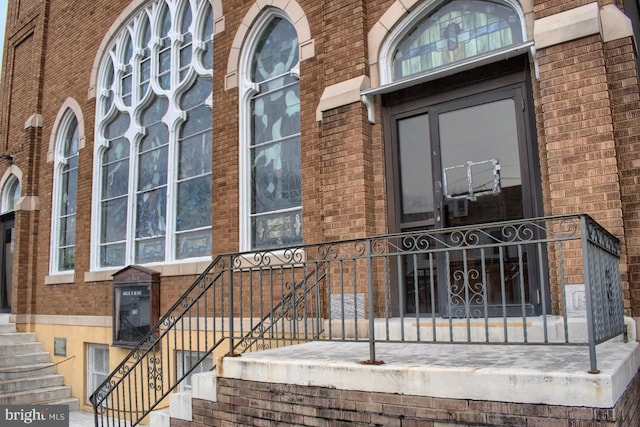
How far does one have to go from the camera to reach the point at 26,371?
10500mm

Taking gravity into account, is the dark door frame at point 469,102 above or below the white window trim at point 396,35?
below

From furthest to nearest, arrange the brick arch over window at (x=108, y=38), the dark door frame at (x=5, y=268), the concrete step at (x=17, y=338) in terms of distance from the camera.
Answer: the dark door frame at (x=5, y=268), the concrete step at (x=17, y=338), the brick arch over window at (x=108, y=38)

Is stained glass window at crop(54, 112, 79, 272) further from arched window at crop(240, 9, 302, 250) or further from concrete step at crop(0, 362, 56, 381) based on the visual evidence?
arched window at crop(240, 9, 302, 250)

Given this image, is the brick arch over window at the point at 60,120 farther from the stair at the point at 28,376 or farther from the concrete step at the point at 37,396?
the concrete step at the point at 37,396

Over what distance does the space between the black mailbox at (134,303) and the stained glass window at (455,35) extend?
16.6 ft

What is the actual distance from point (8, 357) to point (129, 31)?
658 cm

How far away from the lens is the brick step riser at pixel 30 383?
31.9ft

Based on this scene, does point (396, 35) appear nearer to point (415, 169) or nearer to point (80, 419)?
point (415, 169)

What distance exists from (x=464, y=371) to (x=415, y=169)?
342 cm

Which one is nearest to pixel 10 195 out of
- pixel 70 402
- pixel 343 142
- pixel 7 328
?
pixel 7 328

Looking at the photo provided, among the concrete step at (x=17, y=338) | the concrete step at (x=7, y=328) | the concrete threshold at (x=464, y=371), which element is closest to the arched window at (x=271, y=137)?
the concrete threshold at (x=464, y=371)

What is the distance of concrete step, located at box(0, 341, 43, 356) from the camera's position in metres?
10.8

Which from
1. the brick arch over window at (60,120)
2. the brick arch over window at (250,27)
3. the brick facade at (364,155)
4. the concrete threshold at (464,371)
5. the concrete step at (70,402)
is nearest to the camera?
the concrete threshold at (464,371)

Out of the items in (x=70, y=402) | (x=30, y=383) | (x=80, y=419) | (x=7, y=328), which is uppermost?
(x=7, y=328)
